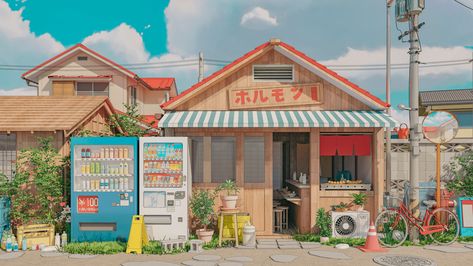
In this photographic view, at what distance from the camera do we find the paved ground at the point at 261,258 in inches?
387

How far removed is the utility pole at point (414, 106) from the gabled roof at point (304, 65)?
0.89 m

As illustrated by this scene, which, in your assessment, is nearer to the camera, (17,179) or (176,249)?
(176,249)

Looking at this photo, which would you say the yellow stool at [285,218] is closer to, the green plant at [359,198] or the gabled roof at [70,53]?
the green plant at [359,198]

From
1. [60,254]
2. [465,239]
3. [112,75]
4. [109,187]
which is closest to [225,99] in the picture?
[109,187]

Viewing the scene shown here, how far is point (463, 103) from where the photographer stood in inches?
1166

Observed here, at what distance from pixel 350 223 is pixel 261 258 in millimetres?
3188

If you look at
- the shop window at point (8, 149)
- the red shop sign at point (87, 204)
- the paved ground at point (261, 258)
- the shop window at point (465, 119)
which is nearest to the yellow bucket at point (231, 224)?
the paved ground at point (261, 258)

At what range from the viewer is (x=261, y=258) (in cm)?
1020

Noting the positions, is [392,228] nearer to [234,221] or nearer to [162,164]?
[234,221]

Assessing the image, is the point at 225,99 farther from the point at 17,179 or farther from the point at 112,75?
the point at 112,75

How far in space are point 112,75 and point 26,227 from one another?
18.1 m

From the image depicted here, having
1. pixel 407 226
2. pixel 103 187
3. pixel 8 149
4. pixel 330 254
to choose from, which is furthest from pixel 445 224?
pixel 8 149

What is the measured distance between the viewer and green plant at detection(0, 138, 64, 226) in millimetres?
11727

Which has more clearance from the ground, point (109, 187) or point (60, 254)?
point (109, 187)
